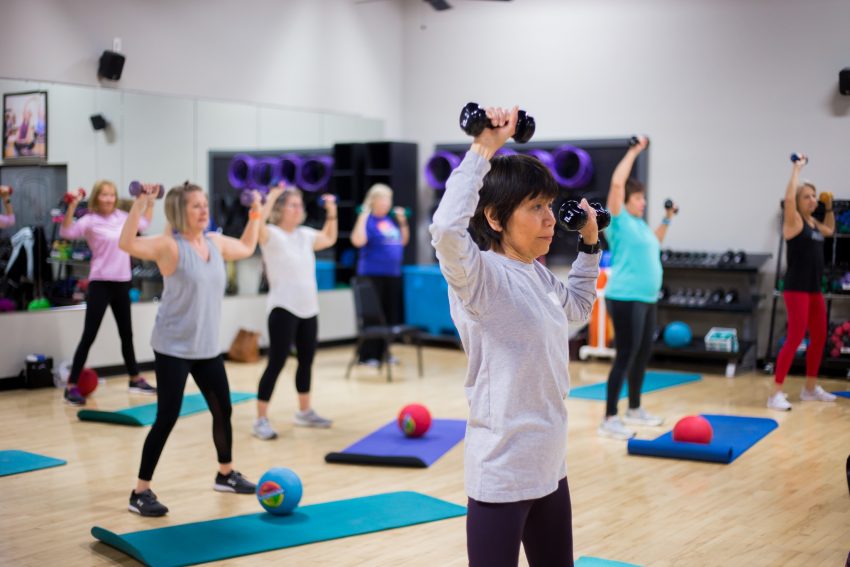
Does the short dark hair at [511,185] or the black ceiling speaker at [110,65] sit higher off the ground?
the black ceiling speaker at [110,65]

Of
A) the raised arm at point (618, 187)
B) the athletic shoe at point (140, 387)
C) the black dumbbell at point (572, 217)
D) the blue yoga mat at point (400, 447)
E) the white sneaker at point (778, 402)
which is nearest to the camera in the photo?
the black dumbbell at point (572, 217)

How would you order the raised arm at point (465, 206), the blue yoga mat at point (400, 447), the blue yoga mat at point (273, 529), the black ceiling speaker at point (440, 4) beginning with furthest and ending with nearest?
the black ceiling speaker at point (440, 4) < the blue yoga mat at point (400, 447) < the blue yoga mat at point (273, 529) < the raised arm at point (465, 206)

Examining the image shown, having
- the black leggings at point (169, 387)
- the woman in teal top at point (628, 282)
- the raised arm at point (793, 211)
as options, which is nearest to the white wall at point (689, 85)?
the raised arm at point (793, 211)

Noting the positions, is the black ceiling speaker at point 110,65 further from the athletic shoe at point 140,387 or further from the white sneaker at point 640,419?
the white sneaker at point 640,419

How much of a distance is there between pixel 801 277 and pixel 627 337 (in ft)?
5.51

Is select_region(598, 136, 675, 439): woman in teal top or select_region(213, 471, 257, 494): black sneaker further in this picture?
select_region(598, 136, 675, 439): woman in teal top

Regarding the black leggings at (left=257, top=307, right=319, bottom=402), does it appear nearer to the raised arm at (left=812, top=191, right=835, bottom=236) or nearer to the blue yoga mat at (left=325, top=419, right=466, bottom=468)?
the blue yoga mat at (left=325, top=419, right=466, bottom=468)

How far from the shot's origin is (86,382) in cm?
679

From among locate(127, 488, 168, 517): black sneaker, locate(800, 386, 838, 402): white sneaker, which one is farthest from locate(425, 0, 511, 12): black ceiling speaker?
locate(127, 488, 168, 517): black sneaker

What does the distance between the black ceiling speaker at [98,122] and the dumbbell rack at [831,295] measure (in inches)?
221

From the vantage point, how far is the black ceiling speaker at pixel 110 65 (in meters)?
7.58

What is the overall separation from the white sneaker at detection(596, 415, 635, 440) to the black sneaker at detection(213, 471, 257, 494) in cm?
225

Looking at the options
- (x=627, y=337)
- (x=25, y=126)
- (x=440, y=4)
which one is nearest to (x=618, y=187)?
(x=627, y=337)

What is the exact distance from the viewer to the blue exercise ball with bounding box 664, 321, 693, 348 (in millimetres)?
8336
